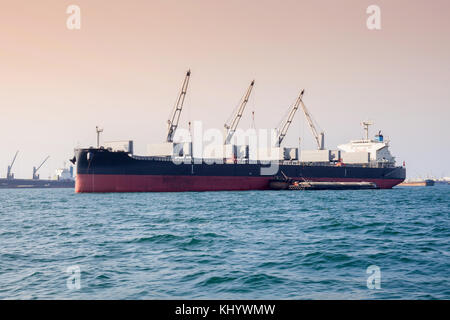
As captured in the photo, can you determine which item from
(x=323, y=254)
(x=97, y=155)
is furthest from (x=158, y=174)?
(x=323, y=254)

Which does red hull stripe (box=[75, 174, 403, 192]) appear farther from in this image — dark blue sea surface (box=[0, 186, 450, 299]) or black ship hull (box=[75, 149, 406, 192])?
dark blue sea surface (box=[0, 186, 450, 299])

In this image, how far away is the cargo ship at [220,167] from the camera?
202ft

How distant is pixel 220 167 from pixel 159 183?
10896mm

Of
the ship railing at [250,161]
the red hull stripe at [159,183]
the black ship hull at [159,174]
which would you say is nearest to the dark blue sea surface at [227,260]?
the red hull stripe at [159,183]

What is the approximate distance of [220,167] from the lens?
69.5 meters

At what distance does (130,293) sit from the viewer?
10422mm

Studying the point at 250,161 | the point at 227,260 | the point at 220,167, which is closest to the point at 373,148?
the point at 250,161

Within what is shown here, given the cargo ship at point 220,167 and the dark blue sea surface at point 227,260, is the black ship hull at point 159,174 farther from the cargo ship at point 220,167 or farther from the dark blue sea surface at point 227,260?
the dark blue sea surface at point 227,260

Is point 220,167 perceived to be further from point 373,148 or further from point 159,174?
point 373,148

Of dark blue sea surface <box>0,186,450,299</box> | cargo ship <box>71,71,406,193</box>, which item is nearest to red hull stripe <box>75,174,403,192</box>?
cargo ship <box>71,71,406,193</box>
